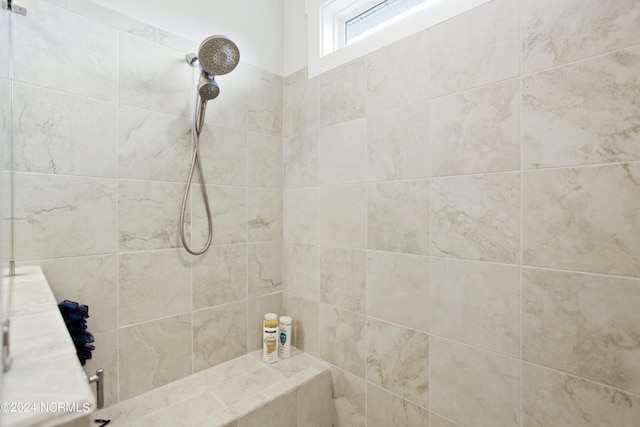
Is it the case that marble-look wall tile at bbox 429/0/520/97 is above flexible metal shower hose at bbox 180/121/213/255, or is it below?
above

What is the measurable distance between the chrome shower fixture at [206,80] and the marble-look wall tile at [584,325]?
3.91 ft

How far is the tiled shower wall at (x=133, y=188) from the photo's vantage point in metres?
1.01

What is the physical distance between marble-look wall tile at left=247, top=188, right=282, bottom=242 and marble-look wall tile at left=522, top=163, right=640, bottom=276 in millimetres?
1099

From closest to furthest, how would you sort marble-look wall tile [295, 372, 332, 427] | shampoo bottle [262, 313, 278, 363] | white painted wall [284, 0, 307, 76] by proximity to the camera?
1. marble-look wall tile [295, 372, 332, 427]
2. shampoo bottle [262, 313, 278, 363]
3. white painted wall [284, 0, 307, 76]

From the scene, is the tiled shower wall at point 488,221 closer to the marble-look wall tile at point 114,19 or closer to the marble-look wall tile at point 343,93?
the marble-look wall tile at point 343,93

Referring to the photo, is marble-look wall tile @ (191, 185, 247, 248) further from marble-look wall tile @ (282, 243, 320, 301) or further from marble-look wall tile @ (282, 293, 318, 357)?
marble-look wall tile @ (282, 293, 318, 357)

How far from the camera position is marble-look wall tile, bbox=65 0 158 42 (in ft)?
3.52

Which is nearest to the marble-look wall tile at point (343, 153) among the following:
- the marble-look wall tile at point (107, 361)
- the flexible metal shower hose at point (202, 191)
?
the flexible metal shower hose at point (202, 191)

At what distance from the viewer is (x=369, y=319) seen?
50.3 inches

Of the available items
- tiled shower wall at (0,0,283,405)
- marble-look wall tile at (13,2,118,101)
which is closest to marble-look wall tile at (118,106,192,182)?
tiled shower wall at (0,0,283,405)

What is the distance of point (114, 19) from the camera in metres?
1.14

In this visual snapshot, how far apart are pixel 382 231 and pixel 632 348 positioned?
2.42ft

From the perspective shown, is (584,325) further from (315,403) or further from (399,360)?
(315,403)

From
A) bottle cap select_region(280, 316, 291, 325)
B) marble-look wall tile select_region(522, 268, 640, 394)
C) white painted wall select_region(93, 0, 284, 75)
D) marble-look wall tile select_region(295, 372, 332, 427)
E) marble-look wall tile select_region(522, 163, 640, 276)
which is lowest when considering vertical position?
marble-look wall tile select_region(295, 372, 332, 427)
